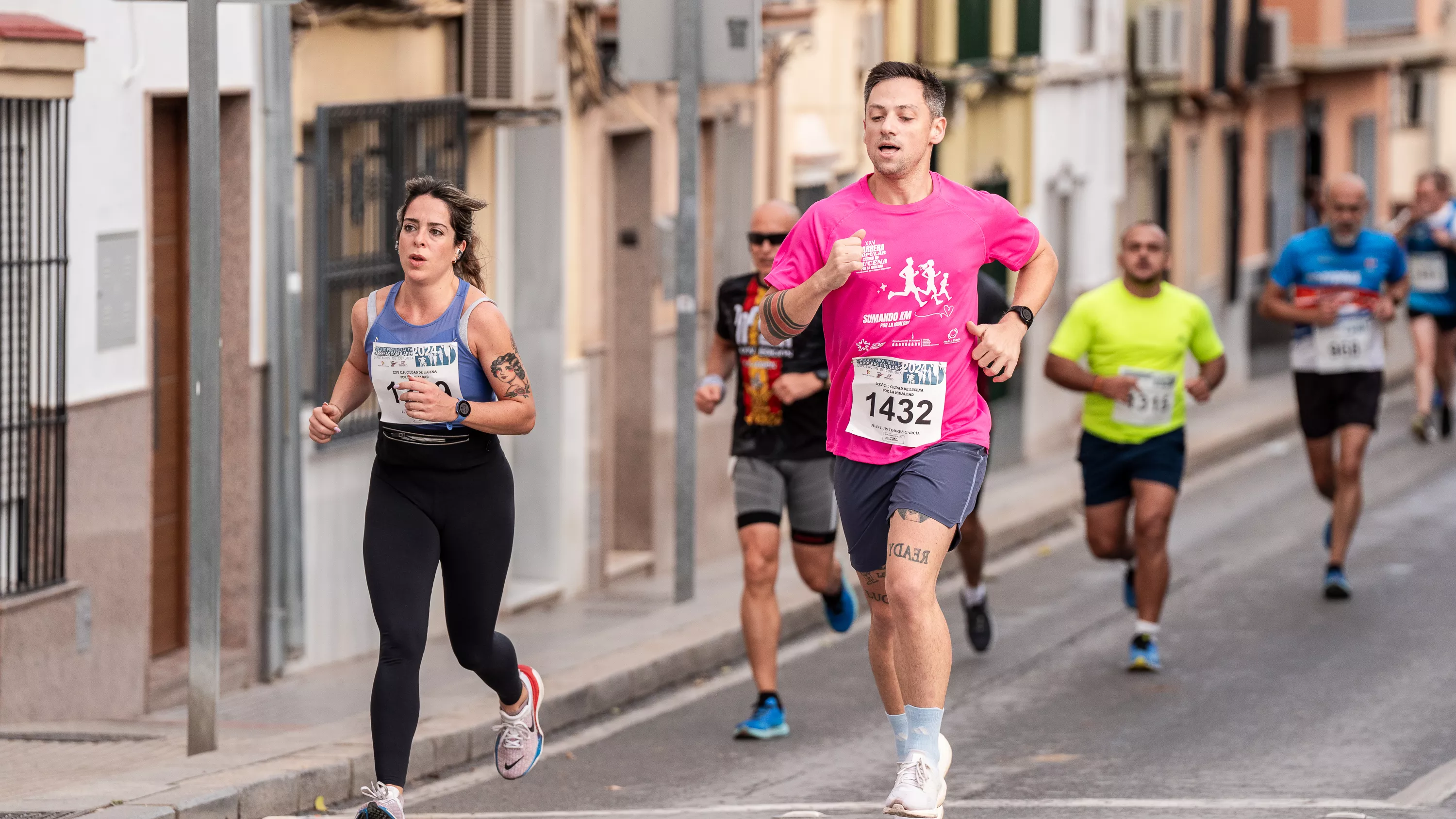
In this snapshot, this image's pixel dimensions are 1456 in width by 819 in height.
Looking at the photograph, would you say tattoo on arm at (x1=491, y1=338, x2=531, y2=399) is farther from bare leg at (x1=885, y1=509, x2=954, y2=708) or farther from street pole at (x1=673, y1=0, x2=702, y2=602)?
street pole at (x1=673, y1=0, x2=702, y2=602)

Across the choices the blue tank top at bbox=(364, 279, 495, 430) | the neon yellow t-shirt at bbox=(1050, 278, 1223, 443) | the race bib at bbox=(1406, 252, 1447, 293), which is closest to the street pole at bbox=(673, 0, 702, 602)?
the neon yellow t-shirt at bbox=(1050, 278, 1223, 443)

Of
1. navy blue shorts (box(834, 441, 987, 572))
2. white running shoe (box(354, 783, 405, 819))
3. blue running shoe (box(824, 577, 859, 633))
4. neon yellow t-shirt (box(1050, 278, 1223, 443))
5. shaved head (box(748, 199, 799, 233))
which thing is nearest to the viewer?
white running shoe (box(354, 783, 405, 819))

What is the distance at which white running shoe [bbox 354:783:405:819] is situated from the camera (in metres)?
6.68

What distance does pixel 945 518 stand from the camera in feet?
22.3

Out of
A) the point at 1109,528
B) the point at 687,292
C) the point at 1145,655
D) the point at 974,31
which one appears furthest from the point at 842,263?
→ the point at 974,31

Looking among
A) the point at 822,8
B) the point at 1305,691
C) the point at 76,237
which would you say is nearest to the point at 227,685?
the point at 76,237

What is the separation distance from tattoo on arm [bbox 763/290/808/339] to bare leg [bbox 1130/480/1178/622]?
13.5 ft

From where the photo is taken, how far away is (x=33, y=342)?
9422mm

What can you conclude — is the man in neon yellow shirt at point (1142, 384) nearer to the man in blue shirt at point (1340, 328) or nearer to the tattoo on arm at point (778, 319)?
the man in blue shirt at point (1340, 328)

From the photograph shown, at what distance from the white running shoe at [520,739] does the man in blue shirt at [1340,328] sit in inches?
233

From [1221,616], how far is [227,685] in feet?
15.6

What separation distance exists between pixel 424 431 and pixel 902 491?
1354mm

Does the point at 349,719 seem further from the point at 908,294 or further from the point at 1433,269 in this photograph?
the point at 1433,269

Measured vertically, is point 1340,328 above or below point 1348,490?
above
